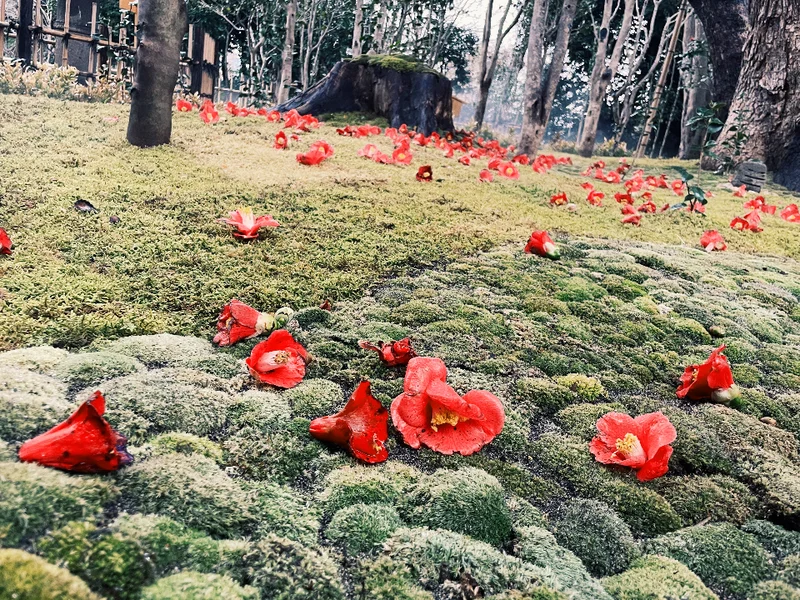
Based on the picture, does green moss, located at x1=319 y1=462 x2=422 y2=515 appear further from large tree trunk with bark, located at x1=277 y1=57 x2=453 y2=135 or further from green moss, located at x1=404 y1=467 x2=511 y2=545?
large tree trunk with bark, located at x1=277 y1=57 x2=453 y2=135

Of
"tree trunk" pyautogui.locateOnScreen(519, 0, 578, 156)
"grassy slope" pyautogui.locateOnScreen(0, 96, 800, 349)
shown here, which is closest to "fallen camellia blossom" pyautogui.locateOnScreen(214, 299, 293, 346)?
"grassy slope" pyautogui.locateOnScreen(0, 96, 800, 349)

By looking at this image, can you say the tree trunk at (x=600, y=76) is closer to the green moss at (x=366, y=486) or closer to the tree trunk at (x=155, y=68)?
the tree trunk at (x=155, y=68)

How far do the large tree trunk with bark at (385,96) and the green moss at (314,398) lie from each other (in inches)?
348

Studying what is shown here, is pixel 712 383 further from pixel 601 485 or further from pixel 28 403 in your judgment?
pixel 28 403

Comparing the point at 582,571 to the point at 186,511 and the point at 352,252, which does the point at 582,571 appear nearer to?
the point at 186,511

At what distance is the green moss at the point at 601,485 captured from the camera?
65.2 inches

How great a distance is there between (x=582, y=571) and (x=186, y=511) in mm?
957

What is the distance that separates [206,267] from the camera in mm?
2959

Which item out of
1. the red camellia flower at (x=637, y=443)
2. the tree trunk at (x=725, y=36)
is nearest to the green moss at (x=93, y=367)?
the red camellia flower at (x=637, y=443)

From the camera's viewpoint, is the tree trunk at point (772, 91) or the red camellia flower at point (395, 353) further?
the tree trunk at point (772, 91)

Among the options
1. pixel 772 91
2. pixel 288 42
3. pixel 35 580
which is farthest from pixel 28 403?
pixel 288 42

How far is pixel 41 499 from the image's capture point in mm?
1155

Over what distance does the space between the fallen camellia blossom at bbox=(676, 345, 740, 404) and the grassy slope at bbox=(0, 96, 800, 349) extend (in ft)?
5.25

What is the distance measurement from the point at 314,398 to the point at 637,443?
1070 millimetres
